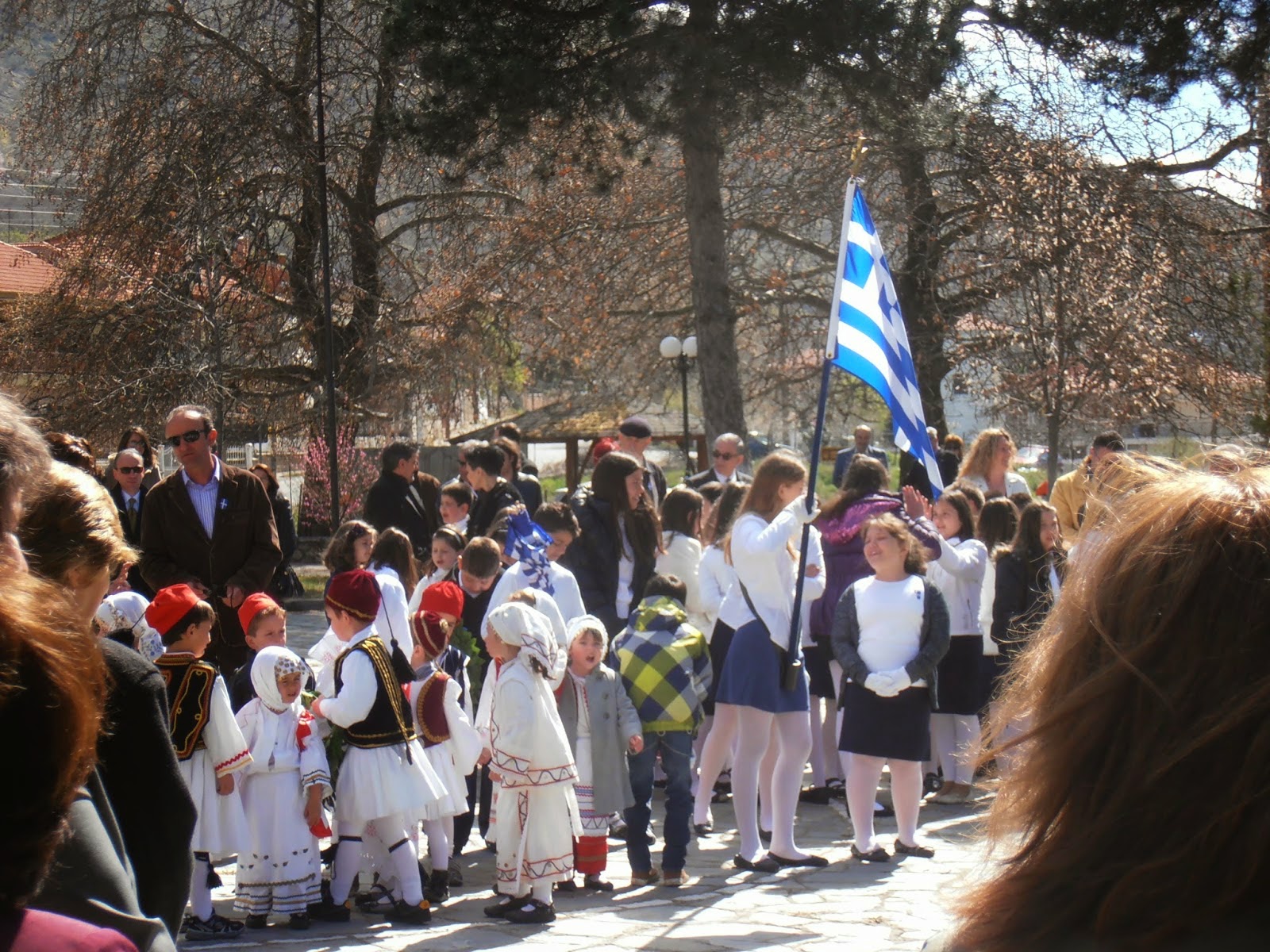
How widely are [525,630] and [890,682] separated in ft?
6.18

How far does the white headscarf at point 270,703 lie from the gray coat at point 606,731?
4.12 feet

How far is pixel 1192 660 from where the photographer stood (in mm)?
1343

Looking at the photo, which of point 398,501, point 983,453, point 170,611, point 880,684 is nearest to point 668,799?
point 880,684

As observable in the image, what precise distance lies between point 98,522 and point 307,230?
19.5 metres

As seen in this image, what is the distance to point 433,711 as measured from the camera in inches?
245

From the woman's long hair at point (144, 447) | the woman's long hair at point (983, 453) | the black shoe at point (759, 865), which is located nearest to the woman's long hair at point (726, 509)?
the black shoe at point (759, 865)

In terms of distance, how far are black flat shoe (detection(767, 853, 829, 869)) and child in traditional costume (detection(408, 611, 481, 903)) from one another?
61.8 inches

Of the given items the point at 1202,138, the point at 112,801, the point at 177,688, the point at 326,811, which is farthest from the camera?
the point at 1202,138

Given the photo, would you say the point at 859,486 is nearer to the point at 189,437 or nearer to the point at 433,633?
the point at 433,633

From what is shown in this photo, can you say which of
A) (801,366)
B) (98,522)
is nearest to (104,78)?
(801,366)

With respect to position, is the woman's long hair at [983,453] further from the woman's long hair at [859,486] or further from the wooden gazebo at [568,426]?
the wooden gazebo at [568,426]

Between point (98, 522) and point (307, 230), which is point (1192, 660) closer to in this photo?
point (98, 522)

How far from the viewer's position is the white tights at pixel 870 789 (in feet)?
22.5

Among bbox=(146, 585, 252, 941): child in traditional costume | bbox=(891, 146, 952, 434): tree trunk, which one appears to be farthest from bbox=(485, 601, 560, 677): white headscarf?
bbox=(891, 146, 952, 434): tree trunk
